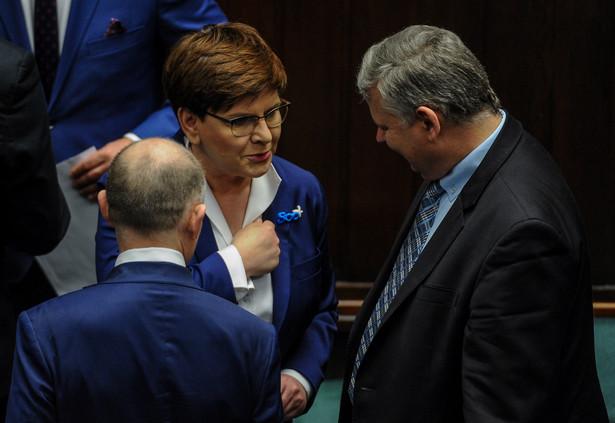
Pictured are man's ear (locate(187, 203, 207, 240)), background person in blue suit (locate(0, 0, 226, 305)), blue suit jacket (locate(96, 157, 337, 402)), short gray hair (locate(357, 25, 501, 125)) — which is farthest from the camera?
background person in blue suit (locate(0, 0, 226, 305))

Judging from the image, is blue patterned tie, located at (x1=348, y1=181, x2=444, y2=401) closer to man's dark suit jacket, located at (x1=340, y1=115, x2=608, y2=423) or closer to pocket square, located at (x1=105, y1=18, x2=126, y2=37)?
man's dark suit jacket, located at (x1=340, y1=115, x2=608, y2=423)

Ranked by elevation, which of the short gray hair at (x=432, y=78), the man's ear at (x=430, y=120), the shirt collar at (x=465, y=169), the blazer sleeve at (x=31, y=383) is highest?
the short gray hair at (x=432, y=78)

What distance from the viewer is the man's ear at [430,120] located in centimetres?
206

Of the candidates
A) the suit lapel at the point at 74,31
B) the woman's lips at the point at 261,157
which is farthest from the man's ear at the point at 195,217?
the suit lapel at the point at 74,31

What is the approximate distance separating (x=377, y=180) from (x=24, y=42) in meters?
1.41

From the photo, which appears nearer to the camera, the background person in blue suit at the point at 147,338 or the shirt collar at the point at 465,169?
the background person in blue suit at the point at 147,338

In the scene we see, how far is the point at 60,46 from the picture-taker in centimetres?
281

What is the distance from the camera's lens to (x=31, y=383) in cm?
171

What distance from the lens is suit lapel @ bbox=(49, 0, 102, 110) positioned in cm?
278

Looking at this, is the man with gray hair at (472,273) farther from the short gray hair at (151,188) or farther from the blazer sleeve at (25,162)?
the blazer sleeve at (25,162)

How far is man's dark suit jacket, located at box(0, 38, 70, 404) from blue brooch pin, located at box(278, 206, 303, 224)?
611 mm

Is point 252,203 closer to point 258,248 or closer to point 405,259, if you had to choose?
point 258,248

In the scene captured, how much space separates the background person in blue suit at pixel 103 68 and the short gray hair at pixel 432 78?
2.75 ft

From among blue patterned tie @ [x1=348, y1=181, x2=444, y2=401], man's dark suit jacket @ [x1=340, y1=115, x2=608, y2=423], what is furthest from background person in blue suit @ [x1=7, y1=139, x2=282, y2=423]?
blue patterned tie @ [x1=348, y1=181, x2=444, y2=401]
